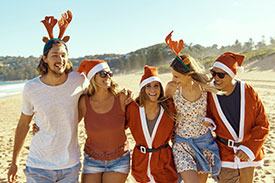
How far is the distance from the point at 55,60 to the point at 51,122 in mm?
749

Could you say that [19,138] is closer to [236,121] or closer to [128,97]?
[128,97]

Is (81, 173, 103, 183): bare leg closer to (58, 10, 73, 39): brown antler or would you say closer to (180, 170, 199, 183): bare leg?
(180, 170, 199, 183): bare leg

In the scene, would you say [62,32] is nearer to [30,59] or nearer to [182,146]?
[182,146]

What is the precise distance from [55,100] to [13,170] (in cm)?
100

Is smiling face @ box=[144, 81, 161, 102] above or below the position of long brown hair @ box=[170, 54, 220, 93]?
below

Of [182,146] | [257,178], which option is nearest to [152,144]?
[182,146]

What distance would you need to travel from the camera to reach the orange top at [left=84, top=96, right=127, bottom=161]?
2986mm

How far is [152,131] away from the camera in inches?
121

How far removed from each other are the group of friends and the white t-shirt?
11 millimetres

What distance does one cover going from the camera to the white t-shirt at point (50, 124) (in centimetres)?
268

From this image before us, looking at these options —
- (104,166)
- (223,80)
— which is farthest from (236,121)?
(104,166)

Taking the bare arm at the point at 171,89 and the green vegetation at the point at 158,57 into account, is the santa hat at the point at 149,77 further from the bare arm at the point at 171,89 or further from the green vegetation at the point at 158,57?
the green vegetation at the point at 158,57

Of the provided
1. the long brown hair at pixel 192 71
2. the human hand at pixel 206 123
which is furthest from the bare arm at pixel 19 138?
the human hand at pixel 206 123

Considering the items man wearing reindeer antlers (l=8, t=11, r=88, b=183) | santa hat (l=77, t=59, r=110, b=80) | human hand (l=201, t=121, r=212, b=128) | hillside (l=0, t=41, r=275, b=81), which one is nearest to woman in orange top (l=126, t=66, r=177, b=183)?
human hand (l=201, t=121, r=212, b=128)
